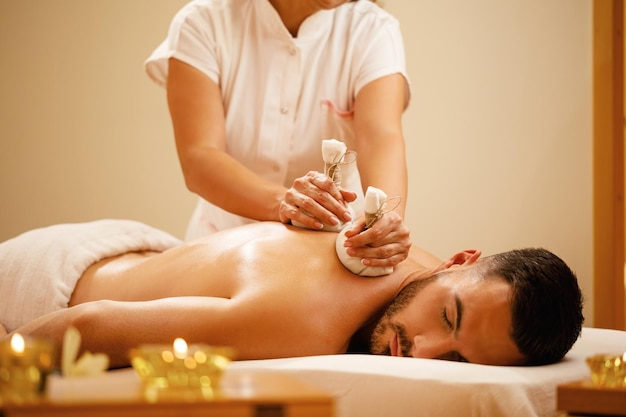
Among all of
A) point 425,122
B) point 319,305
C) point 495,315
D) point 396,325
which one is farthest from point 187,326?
point 425,122

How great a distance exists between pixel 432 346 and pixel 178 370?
828 mm

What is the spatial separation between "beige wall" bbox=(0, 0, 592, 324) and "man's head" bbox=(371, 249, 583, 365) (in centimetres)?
233

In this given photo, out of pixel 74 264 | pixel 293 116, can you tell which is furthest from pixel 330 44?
pixel 74 264

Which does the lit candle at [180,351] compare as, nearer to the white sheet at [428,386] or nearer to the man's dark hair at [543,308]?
the white sheet at [428,386]

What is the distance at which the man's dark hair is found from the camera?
1452 millimetres

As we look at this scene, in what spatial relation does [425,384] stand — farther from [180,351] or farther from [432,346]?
[180,351]

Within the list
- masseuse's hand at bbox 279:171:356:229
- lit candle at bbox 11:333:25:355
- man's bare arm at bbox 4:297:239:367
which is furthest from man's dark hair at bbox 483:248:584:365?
lit candle at bbox 11:333:25:355

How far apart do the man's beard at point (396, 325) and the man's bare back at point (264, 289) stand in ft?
0.16

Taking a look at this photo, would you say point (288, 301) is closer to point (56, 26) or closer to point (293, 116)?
point (293, 116)

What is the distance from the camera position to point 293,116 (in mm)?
2488

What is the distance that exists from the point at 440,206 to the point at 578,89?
84cm

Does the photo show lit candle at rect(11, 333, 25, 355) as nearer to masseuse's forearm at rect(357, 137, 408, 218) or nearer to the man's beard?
the man's beard

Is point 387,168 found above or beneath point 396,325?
above

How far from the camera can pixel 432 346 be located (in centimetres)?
152
